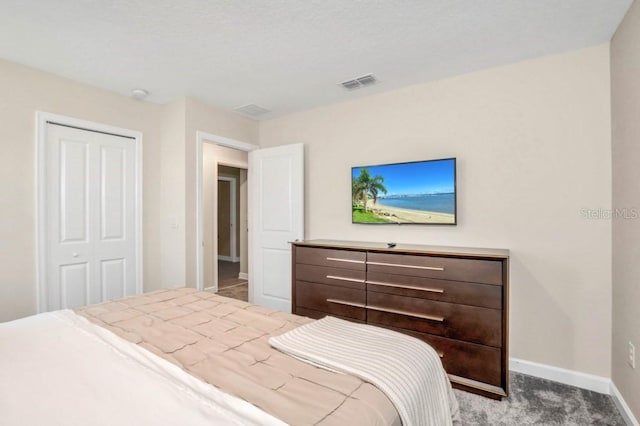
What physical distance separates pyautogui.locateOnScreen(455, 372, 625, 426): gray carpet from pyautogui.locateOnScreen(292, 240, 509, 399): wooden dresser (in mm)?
114

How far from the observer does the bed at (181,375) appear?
94 centimetres

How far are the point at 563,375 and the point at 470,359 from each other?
82 cm

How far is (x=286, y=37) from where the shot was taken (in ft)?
7.39

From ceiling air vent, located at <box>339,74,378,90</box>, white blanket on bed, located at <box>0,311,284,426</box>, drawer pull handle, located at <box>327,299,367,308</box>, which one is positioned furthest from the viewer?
ceiling air vent, located at <box>339,74,378,90</box>

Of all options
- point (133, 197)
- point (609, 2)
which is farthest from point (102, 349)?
point (609, 2)

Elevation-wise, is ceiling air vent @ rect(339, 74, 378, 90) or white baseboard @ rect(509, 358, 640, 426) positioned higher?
ceiling air vent @ rect(339, 74, 378, 90)

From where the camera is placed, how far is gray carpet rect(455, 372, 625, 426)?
193cm

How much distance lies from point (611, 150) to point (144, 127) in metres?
4.36

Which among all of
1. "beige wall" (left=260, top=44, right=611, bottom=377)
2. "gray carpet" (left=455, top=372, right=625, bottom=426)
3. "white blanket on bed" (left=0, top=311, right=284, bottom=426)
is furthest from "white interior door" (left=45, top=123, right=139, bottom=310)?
"gray carpet" (left=455, top=372, right=625, bottom=426)

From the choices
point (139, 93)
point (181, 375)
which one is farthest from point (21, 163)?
point (181, 375)

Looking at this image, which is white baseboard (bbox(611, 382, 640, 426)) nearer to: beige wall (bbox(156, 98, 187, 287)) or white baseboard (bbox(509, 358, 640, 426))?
white baseboard (bbox(509, 358, 640, 426))

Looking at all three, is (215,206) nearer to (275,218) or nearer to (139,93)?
(275,218)

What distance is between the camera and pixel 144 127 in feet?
11.7

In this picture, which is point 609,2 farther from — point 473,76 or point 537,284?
point 537,284
